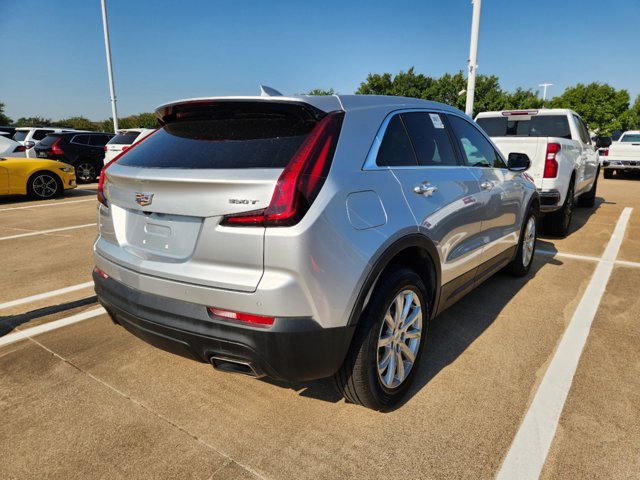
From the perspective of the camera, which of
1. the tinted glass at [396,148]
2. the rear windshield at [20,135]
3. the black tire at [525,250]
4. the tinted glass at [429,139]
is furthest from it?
the rear windshield at [20,135]

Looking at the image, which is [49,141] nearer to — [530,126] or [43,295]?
[43,295]

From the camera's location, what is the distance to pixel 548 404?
8.60ft

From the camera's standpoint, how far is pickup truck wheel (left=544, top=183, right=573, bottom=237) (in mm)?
6855

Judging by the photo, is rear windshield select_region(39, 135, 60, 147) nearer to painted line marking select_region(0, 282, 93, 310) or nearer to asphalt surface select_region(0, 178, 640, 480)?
painted line marking select_region(0, 282, 93, 310)

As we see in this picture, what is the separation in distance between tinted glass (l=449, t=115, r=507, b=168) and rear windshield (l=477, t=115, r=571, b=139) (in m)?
4.40

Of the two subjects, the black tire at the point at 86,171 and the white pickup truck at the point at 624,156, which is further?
the white pickup truck at the point at 624,156

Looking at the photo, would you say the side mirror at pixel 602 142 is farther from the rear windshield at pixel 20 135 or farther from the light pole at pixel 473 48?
the rear windshield at pixel 20 135

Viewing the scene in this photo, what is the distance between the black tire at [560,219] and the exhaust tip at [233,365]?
614cm

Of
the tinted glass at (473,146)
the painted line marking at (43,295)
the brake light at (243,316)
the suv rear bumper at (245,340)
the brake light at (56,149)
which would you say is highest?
the tinted glass at (473,146)

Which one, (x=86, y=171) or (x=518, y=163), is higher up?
(x=518, y=163)

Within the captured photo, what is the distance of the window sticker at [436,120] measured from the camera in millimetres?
3237

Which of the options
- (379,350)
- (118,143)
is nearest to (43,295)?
(379,350)

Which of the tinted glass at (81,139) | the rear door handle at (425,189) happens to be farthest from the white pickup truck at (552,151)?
the tinted glass at (81,139)

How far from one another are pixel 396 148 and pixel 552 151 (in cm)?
440
